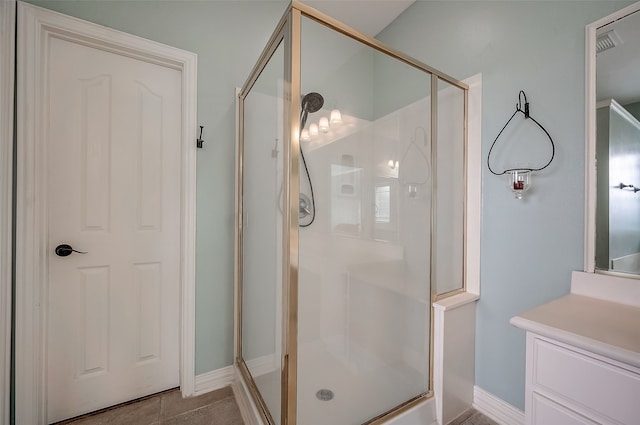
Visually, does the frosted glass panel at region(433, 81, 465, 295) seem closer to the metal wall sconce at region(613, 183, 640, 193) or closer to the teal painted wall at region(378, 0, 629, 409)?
the teal painted wall at region(378, 0, 629, 409)

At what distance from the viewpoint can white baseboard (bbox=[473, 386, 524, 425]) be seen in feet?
4.60

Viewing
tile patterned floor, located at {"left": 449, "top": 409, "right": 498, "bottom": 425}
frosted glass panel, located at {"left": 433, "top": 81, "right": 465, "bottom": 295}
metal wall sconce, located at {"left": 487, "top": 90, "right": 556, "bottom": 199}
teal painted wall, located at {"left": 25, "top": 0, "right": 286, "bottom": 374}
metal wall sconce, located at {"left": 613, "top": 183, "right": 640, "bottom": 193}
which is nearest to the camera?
metal wall sconce, located at {"left": 613, "top": 183, "right": 640, "bottom": 193}

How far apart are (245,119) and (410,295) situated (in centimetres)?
151

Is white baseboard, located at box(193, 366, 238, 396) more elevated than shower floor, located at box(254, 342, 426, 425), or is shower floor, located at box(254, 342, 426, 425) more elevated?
shower floor, located at box(254, 342, 426, 425)

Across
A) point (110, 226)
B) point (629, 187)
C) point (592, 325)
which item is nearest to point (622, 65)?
point (629, 187)

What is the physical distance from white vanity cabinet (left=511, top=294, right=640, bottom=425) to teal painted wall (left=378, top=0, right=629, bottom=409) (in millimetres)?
416

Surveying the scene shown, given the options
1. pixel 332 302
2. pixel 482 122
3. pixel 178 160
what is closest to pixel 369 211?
pixel 332 302

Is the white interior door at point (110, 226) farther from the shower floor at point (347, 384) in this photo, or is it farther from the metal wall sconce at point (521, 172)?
the metal wall sconce at point (521, 172)

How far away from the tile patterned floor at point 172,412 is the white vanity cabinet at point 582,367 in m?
1.46

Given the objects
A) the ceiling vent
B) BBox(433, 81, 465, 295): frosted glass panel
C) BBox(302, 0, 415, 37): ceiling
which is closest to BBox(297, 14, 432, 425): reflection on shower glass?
BBox(433, 81, 465, 295): frosted glass panel

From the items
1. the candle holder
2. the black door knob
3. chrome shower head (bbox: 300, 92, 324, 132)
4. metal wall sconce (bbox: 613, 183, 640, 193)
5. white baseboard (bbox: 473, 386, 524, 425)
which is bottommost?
white baseboard (bbox: 473, 386, 524, 425)

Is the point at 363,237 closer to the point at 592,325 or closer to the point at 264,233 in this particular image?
the point at 264,233

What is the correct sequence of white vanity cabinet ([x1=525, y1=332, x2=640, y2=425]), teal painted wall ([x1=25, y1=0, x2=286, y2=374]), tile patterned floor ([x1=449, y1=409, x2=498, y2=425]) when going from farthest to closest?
1. teal painted wall ([x1=25, y1=0, x2=286, y2=374])
2. tile patterned floor ([x1=449, y1=409, x2=498, y2=425])
3. white vanity cabinet ([x1=525, y1=332, x2=640, y2=425])

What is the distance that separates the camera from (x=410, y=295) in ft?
4.85
